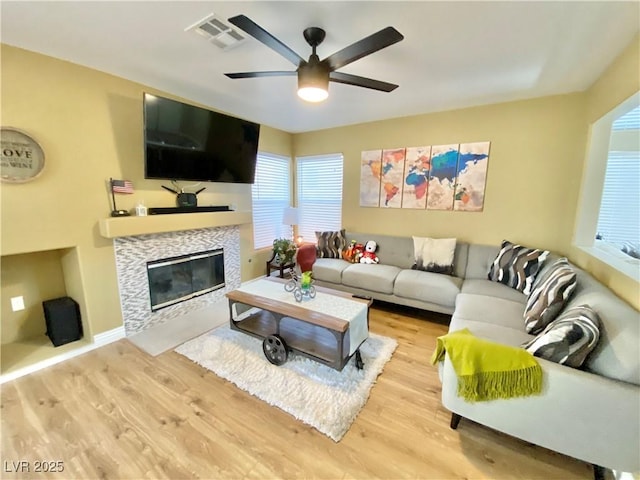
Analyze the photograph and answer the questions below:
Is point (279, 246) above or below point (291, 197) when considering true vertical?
below

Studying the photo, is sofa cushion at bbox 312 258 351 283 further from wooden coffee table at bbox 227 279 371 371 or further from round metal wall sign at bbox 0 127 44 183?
round metal wall sign at bbox 0 127 44 183

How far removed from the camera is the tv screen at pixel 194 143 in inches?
94.7

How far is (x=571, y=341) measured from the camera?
133cm

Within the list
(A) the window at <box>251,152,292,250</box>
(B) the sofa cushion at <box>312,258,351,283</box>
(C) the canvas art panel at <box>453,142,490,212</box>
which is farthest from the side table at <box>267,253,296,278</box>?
(C) the canvas art panel at <box>453,142,490,212</box>

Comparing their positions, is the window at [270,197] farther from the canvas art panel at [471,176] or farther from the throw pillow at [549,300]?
the throw pillow at [549,300]

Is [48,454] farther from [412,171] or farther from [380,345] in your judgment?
[412,171]

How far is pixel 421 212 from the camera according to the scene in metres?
3.59

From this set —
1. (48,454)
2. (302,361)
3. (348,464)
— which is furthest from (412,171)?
(48,454)

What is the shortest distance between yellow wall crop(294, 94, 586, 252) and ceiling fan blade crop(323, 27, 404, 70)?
88.9 inches

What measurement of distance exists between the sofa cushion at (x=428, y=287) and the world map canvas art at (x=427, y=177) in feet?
3.21

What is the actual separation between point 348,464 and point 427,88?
311cm

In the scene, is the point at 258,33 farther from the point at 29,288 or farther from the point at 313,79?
the point at 29,288

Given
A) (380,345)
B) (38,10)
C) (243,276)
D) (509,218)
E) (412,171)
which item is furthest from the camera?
(243,276)

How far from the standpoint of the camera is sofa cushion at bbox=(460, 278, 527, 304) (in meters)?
2.51
